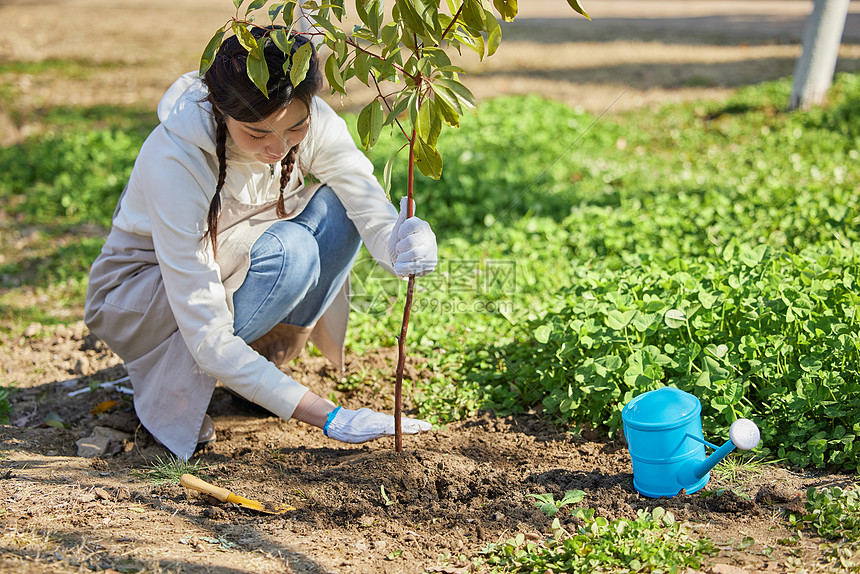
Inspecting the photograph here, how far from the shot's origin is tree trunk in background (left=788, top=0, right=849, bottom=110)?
230 inches

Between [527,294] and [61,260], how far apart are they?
2.68 meters

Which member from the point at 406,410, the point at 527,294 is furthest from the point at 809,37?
the point at 406,410

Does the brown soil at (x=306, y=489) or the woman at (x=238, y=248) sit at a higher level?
the woman at (x=238, y=248)

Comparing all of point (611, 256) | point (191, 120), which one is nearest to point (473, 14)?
point (191, 120)

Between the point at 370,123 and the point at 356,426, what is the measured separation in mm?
998

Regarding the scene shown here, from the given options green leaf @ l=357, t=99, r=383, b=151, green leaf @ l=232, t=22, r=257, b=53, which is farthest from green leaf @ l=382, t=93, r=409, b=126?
green leaf @ l=232, t=22, r=257, b=53

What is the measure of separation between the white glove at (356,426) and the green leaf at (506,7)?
1.27m

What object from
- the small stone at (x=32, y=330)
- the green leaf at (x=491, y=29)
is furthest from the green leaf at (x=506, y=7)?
the small stone at (x=32, y=330)

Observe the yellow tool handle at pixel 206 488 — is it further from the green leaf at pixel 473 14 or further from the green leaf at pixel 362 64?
the green leaf at pixel 473 14

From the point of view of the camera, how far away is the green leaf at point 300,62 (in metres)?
1.80

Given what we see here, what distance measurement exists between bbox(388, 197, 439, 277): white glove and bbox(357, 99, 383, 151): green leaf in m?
0.37

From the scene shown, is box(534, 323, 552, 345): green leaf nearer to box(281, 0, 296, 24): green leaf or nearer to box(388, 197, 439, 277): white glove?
box(388, 197, 439, 277): white glove

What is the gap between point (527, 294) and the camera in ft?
11.9

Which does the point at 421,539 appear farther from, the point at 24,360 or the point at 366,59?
the point at 24,360
